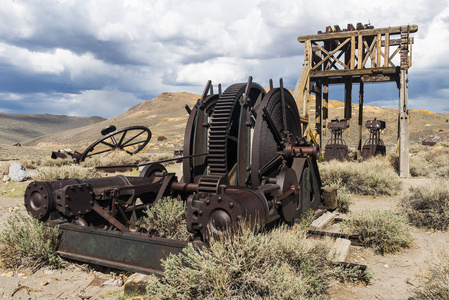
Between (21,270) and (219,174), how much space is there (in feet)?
9.70

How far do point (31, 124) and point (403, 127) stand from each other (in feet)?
542

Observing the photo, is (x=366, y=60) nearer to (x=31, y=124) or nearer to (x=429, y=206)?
(x=429, y=206)

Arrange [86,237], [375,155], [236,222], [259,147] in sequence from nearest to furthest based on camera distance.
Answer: [236,222] < [86,237] < [259,147] < [375,155]

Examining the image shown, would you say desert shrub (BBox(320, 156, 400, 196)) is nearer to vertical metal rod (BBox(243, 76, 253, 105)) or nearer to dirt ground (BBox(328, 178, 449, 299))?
dirt ground (BBox(328, 178, 449, 299))

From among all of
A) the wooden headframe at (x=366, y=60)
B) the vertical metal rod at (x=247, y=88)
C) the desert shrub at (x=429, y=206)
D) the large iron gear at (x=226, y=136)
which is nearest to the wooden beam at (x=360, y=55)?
the wooden headframe at (x=366, y=60)

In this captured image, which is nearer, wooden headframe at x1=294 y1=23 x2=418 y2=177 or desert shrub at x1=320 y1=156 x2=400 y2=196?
desert shrub at x1=320 y1=156 x2=400 y2=196

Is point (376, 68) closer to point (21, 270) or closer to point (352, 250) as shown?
point (352, 250)

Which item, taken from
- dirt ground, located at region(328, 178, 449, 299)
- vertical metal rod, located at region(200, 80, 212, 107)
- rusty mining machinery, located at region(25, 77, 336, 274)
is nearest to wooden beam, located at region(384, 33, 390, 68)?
rusty mining machinery, located at region(25, 77, 336, 274)

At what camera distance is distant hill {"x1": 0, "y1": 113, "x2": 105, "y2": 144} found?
123m

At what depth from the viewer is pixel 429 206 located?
23.7 ft

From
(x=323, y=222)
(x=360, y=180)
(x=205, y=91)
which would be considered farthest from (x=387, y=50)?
(x=205, y=91)

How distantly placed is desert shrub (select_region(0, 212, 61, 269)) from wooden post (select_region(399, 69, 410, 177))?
504 inches

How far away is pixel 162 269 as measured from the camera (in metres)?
4.04

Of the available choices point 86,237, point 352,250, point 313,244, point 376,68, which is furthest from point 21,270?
point 376,68
